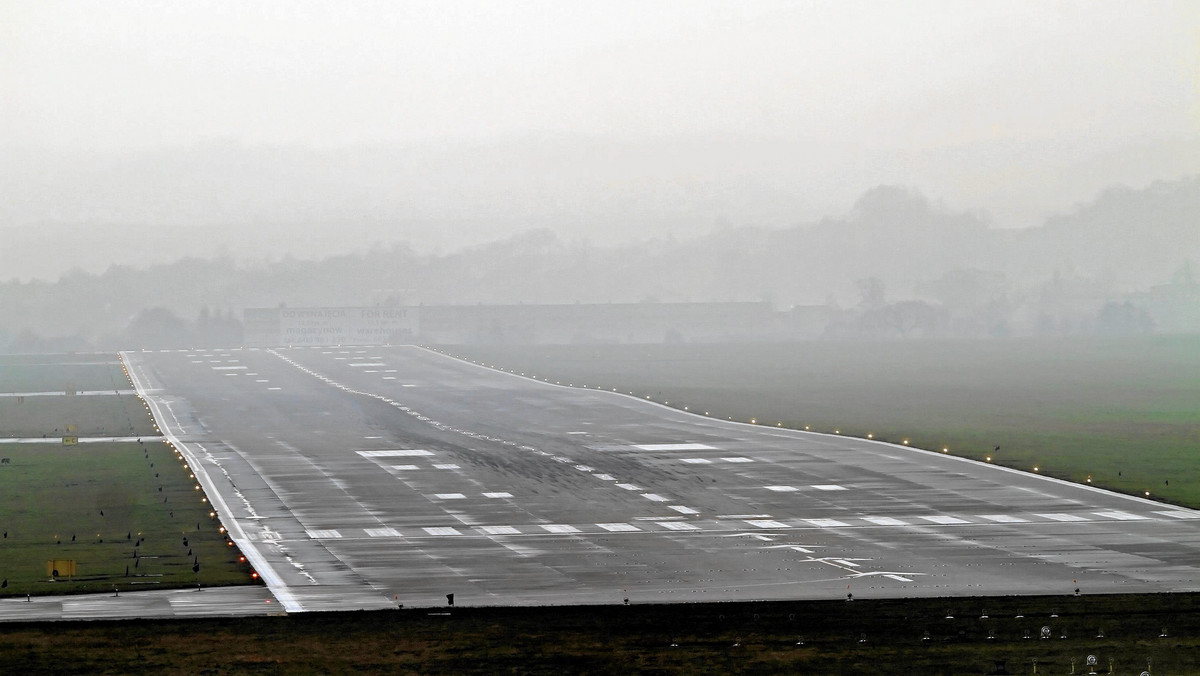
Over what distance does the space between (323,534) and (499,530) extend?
25.2 ft

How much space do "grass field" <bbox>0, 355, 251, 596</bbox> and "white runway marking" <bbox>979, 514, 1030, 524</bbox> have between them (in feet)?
111

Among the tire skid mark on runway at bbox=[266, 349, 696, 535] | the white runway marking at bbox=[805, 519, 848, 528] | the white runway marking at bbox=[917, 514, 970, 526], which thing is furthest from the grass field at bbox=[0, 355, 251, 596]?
the white runway marking at bbox=[917, 514, 970, 526]

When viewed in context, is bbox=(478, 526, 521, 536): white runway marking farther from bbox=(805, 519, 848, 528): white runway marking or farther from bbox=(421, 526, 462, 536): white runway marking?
bbox=(805, 519, 848, 528): white runway marking

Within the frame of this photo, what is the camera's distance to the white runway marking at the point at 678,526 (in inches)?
2653

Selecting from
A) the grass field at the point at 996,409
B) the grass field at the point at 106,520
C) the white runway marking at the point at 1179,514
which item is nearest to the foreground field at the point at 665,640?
the grass field at the point at 106,520

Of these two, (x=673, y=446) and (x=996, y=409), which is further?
(x=996, y=409)

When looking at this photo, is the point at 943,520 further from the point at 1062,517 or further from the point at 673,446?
the point at 673,446

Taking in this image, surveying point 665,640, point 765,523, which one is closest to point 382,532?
point 765,523

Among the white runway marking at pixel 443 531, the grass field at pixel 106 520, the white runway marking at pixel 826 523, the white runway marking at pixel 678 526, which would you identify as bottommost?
the grass field at pixel 106 520

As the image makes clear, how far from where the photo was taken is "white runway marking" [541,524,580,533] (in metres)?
66.7

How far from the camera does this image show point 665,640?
144 feet

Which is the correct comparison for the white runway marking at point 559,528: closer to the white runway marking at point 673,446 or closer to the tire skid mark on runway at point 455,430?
the tire skid mark on runway at point 455,430

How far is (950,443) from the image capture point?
103688 mm

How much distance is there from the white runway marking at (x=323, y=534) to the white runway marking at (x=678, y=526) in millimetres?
14631
